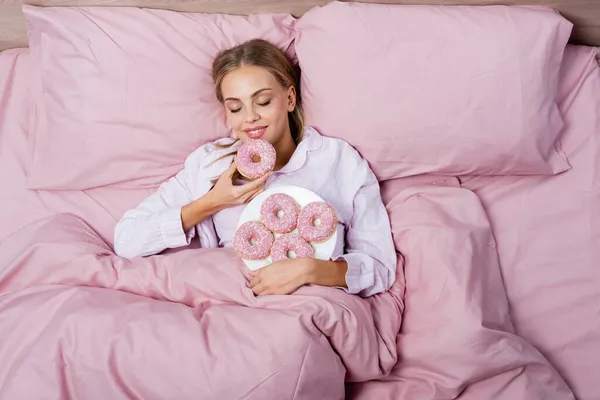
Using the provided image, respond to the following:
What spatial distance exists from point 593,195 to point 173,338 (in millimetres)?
1111

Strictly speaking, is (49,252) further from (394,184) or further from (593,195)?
(593,195)

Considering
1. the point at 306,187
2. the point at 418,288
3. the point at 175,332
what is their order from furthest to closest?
1. the point at 306,187
2. the point at 418,288
3. the point at 175,332

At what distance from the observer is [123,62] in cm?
161

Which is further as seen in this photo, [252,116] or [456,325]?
[252,116]

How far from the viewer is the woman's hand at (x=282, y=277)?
134 centimetres

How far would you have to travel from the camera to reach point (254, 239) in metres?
1.43

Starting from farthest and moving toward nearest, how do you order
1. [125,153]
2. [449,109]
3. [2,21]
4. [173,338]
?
1. [2,21]
2. [125,153]
3. [449,109]
4. [173,338]

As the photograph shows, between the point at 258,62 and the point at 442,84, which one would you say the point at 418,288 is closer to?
the point at 442,84

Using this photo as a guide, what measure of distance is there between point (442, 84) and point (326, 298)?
616 millimetres

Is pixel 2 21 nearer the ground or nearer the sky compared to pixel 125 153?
nearer the sky

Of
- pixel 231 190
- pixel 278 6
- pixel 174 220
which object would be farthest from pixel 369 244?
pixel 278 6

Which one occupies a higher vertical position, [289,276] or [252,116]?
[252,116]

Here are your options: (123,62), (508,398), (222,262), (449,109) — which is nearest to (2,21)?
(123,62)

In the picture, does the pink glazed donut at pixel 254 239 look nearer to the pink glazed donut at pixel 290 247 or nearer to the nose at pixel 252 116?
the pink glazed donut at pixel 290 247
